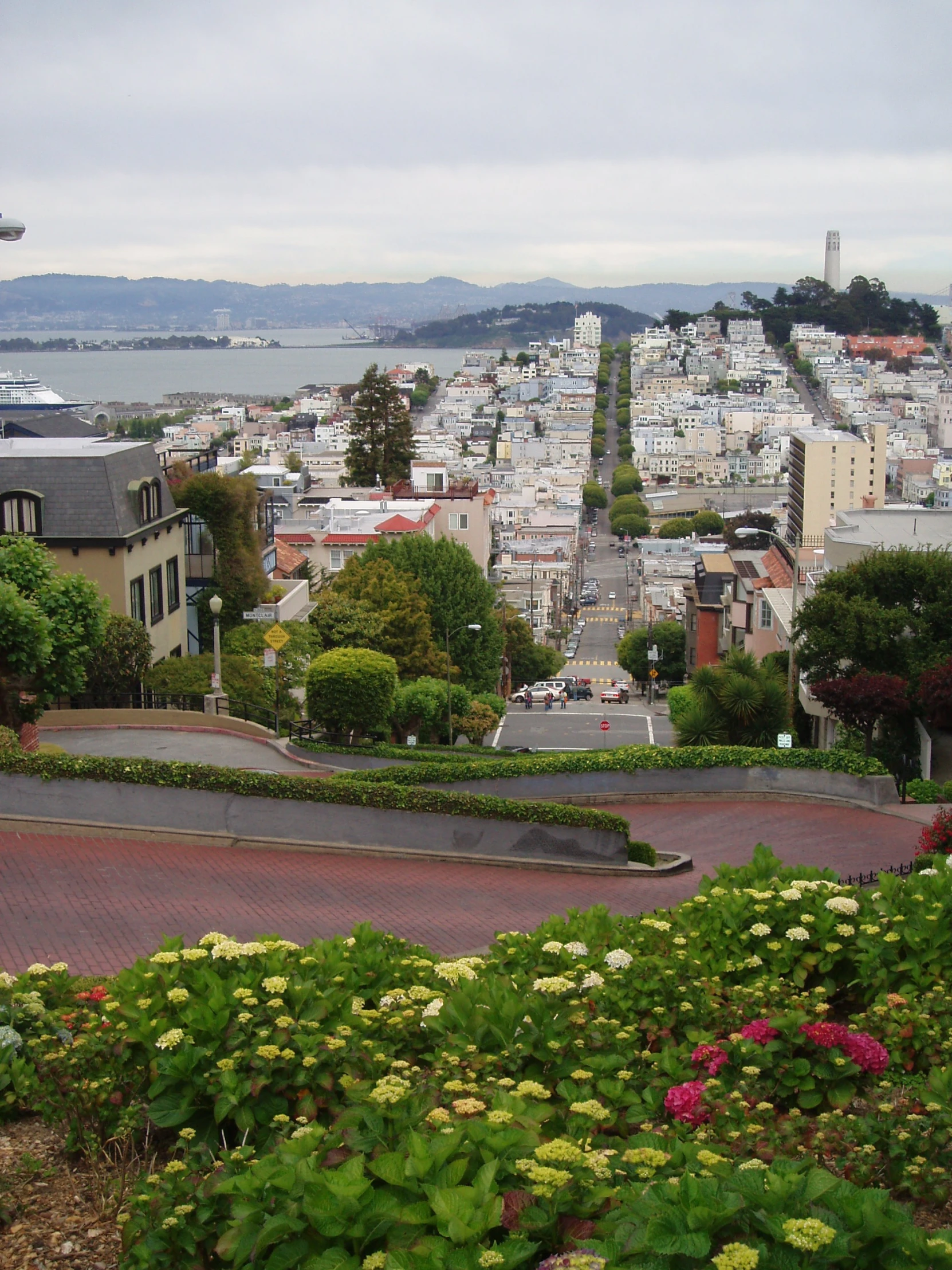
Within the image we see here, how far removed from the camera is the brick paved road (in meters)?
11.1

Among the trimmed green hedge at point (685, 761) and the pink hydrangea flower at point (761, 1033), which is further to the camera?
the trimmed green hedge at point (685, 761)

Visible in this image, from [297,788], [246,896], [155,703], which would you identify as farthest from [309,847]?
[155,703]

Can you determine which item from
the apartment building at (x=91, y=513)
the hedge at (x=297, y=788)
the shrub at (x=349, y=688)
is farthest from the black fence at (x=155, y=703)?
the hedge at (x=297, y=788)

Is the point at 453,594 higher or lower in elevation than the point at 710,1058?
lower

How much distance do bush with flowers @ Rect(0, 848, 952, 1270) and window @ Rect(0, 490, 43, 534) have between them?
838 inches

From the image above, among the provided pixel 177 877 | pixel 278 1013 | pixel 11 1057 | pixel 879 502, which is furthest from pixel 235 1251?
pixel 879 502

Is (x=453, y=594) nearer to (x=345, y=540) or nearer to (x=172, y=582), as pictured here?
(x=172, y=582)

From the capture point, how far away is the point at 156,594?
98.0 ft

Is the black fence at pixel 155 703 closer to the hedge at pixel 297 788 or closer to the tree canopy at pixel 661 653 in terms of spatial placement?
the hedge at pixel 297 788

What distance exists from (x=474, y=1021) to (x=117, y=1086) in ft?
5.16

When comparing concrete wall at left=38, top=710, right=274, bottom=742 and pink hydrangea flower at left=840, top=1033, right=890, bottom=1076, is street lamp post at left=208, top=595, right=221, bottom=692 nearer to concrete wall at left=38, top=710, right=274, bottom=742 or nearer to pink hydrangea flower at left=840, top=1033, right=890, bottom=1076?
concrete wall at left=38, top=710, right=274, bottom=742

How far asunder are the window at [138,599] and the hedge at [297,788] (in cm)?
1376

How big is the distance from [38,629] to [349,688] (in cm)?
1040

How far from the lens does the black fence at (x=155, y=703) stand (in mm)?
25062
